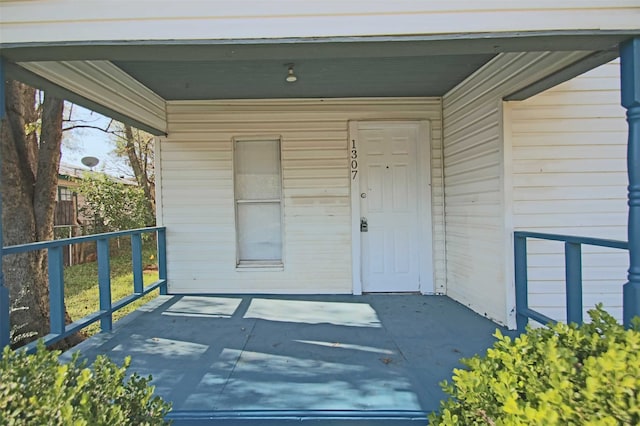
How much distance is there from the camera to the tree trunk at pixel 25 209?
14.2 feet

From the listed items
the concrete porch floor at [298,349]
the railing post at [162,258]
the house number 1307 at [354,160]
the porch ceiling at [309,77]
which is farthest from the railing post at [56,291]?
the house number 1307 at [354,160]

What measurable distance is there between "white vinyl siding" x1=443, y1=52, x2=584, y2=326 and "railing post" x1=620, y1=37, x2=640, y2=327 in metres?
0.60

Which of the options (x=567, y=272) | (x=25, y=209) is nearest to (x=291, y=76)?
(x=567, y=272)

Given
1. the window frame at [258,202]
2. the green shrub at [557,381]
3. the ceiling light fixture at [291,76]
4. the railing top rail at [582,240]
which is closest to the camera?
the green shrub at [557,381]

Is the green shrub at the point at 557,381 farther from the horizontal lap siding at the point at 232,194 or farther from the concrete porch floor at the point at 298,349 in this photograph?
the horizontal lap siding at the point at 232,194

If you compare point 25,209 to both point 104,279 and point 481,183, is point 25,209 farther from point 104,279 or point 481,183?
point 481,183

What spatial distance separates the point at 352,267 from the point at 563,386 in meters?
3.90

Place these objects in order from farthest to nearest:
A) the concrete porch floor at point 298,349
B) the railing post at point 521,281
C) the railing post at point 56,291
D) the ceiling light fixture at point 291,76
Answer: the ceiling light fixture at point 291,76 → the railing post at point 521,281 → the railing post at point 56,291 → the concrete porch floor at point 298,349

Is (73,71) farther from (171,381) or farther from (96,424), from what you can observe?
(96,424)

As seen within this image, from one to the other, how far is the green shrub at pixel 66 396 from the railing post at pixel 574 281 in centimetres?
264

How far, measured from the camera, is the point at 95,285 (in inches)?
308

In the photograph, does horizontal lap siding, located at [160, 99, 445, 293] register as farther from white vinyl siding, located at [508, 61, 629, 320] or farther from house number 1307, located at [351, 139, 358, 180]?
white vinyl siding, located at [508, 61, 629, 320]

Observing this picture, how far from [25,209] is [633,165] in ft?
18.2

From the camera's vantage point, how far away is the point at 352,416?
7.16ft
